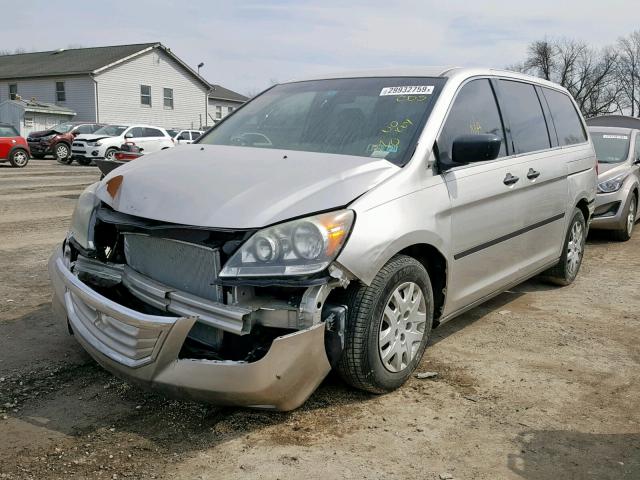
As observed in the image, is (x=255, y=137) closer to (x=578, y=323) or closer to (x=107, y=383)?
(x=107, y=383)

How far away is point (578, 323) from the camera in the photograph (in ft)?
16.3

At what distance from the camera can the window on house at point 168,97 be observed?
40.2m

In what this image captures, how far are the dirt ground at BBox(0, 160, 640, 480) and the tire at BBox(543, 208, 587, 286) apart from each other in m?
1.07

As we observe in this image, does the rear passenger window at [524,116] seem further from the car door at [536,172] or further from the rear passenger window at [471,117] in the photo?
the rear passenger window at [471,117]

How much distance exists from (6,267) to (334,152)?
4.20 m

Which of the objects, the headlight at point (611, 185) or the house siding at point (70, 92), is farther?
the house siding at point (70, 92)

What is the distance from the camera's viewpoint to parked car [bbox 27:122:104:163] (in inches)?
1003

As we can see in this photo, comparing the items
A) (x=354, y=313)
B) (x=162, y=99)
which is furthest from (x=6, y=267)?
(x=162, y=99)

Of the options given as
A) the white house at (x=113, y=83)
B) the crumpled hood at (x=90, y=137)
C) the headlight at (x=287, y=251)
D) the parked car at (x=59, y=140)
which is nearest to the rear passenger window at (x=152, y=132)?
the crumpled hood at (x=90, y=137)

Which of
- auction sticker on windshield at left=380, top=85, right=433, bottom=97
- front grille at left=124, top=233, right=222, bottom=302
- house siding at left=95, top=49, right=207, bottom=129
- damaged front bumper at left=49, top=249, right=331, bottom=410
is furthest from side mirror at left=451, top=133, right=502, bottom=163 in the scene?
house siding at left=95, top=49, right=207, bottom=129

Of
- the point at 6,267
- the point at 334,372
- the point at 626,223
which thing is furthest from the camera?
the point at 626,223

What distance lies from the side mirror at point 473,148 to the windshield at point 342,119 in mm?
258

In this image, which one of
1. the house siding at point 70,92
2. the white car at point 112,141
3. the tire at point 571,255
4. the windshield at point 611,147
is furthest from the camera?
the house siding at point 70,92

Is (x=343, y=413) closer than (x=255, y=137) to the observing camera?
Yes
